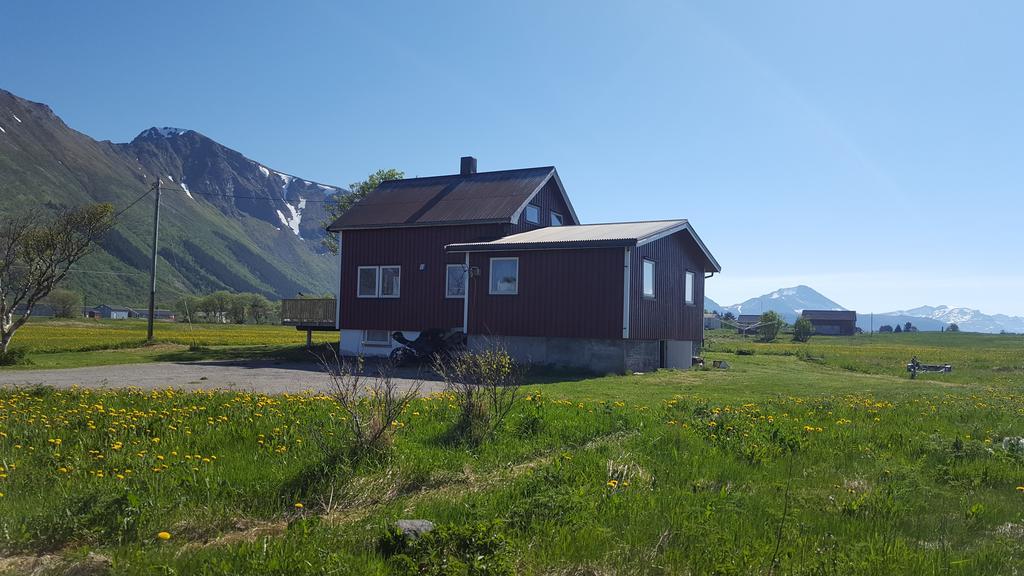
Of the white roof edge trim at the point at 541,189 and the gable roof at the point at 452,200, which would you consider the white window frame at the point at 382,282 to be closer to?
the gable roof at the point at 452,200

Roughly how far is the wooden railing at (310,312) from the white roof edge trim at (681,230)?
14.4 metres

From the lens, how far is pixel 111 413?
9.53 m

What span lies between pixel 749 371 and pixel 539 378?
979 cm

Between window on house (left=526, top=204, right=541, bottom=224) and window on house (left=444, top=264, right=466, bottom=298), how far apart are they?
12.1 feet

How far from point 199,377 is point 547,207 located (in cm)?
1662

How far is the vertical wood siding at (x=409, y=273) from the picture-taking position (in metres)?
28.7

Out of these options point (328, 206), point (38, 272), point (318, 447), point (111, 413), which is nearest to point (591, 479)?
point (318, 447)

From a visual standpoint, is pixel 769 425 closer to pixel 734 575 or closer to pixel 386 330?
pixel 734 575

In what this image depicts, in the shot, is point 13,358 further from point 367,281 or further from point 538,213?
point 538,213

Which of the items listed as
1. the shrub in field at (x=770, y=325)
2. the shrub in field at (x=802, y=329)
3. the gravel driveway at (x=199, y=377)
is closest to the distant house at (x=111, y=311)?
the shrub in field at (x=770, y=325)

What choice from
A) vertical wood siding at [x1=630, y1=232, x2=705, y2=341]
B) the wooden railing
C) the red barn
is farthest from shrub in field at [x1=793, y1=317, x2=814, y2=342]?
the wooden railing

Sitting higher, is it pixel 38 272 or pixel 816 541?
pixel 38 272

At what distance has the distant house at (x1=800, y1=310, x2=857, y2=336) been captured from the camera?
14425 cm

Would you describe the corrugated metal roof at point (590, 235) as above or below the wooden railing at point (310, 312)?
above
